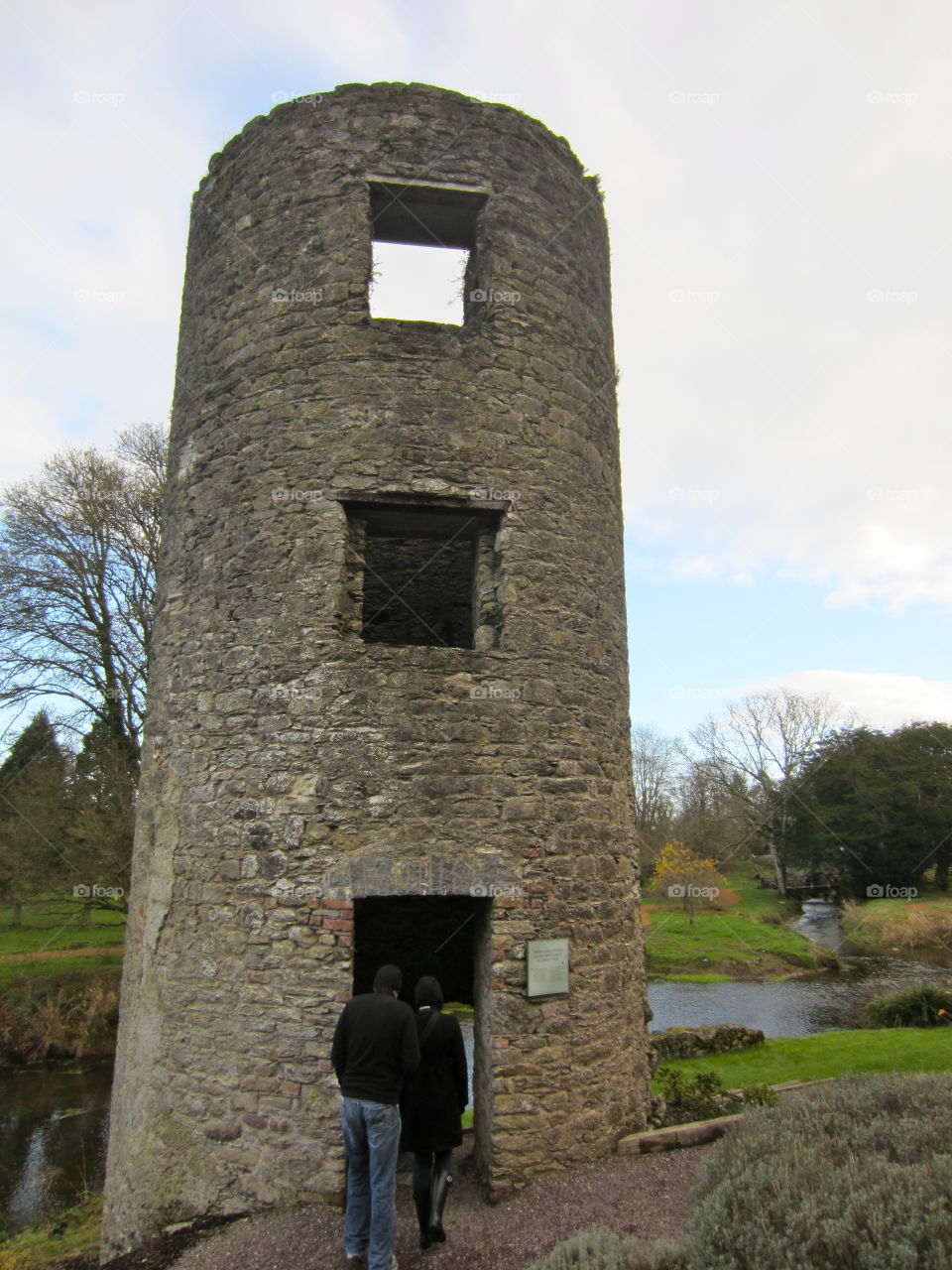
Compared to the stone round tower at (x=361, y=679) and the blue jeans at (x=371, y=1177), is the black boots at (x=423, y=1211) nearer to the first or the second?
the blue jeans at (x=371, y=1177)

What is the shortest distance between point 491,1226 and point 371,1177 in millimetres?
1150

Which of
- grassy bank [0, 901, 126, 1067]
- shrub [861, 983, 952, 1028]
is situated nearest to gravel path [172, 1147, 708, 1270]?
shrub [861, 983, 952, 1028]

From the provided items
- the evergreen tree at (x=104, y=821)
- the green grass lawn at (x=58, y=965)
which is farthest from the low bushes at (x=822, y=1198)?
the green grass lawn at (x=58, y=965)

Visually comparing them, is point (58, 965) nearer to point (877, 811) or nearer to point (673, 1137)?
point (673, 1137)

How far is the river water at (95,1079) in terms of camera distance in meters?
11.0

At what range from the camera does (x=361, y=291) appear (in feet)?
21.7

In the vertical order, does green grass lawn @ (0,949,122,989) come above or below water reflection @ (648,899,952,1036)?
above

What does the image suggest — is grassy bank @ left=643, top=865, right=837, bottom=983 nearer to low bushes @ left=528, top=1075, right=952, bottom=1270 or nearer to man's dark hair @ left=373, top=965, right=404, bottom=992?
low bushes @ left=528, top=1075, right=952, bottom=1270

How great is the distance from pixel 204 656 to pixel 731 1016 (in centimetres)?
1638

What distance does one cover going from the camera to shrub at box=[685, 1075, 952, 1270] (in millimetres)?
3264

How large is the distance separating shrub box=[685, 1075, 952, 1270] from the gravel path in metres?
0.80

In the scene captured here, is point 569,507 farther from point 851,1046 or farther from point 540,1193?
point 851,1046

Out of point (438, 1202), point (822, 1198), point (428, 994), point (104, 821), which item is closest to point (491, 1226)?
point (438, 1202)

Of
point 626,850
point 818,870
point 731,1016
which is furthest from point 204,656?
point 818,870
